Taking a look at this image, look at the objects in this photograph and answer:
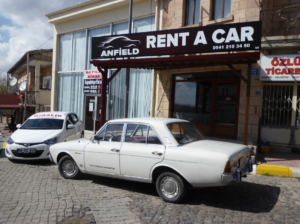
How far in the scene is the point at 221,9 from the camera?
10.5 m

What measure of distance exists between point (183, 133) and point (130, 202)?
1637 millimetres

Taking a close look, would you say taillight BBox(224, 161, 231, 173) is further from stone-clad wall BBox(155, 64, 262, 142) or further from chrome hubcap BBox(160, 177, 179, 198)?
stone-clad wall BBox(155, 64, 262, 142)

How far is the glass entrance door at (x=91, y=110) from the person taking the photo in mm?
14578

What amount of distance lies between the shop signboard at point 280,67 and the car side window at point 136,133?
5.56m

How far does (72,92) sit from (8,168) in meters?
9.02

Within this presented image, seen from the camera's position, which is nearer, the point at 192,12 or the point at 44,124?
the point at 44,124

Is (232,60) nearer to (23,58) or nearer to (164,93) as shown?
(164,93)

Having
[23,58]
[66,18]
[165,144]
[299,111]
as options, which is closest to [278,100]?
A: [299,111]

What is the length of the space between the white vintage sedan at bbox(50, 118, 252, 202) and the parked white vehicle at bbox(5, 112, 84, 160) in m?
2.01

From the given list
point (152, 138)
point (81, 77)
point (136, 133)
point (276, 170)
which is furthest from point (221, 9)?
point (81, 77)

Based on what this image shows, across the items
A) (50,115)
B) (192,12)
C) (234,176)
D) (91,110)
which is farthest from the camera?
(91,110)

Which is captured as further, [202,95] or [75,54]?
[75,54]

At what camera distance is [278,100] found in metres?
9.52

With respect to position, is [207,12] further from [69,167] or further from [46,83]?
[46,83]
